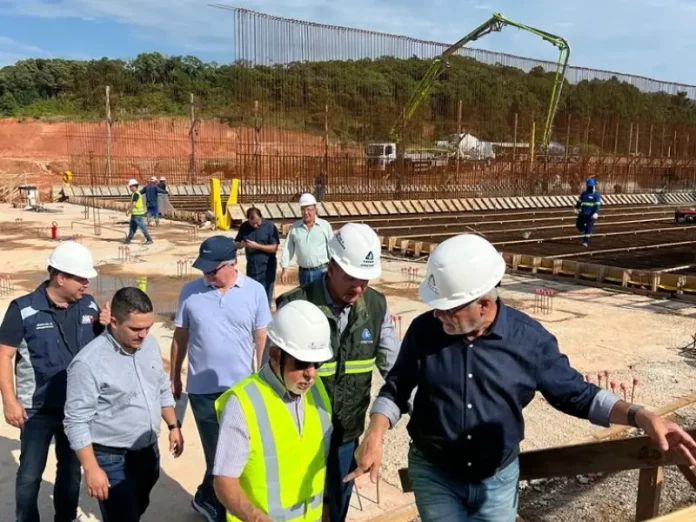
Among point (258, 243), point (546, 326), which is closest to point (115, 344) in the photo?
point (258, 243)

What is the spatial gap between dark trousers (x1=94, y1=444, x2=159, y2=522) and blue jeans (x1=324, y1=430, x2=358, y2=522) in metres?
0.88

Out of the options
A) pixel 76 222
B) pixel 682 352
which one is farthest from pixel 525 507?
A: pixel 76 222

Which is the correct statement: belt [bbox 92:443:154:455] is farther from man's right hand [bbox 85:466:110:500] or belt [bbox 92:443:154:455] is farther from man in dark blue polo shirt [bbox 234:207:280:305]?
man in dark blue polo shirt [bbox 234:207:280:305]

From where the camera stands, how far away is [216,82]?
6022 cm

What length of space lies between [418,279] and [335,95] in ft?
73.5

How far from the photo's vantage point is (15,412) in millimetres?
3078

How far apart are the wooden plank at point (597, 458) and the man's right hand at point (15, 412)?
2.36 m

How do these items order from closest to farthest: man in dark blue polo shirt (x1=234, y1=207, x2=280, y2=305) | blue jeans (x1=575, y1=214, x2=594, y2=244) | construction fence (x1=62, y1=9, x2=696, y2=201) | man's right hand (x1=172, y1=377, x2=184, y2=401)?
man's right hand (x1=172, y1=377, x2=184, y2=401) → man in dark blue polo shirt (x1=234, y1=207, x2=280, y2=305) → blue jeans (x1=575, y1=214, x2=594, y2=244) → construction fence (x1=62, y1=9, x2=696, y2=201)

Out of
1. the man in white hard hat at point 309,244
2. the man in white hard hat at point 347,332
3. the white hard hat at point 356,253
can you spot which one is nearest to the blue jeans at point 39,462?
the man in white hard hat at point 347,332

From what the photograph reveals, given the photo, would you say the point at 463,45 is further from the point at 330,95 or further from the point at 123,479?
the point at 123,479

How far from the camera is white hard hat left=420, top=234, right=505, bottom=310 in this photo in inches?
83.6

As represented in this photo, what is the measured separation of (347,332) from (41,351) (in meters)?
1.55

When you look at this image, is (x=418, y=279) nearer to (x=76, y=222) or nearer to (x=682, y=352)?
(x=682, y=352)

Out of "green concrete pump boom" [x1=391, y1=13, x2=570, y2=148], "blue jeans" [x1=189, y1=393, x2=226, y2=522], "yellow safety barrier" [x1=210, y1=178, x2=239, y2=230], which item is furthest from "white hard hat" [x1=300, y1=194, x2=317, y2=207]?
"green concrete pump boom" [x1=391, y1=13, x2=570, y2=148]
